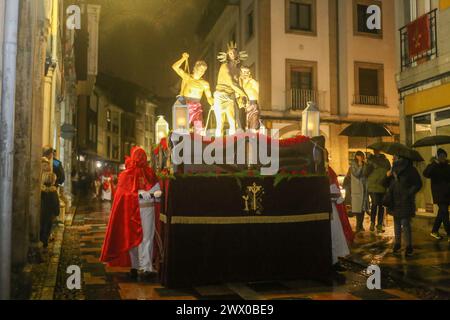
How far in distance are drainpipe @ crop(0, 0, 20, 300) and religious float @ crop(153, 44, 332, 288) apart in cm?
194

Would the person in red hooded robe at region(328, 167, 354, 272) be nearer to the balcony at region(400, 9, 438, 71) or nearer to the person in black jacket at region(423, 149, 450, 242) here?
the person in black jacket at region(423, 149, 450, 242)

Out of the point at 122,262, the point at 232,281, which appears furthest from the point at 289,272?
the point at 122,262

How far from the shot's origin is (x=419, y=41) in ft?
42.2

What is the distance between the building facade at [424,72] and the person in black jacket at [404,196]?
13.0 feet

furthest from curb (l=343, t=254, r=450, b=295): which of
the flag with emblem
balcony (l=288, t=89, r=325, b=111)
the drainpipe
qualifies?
balcony (l=288, t=89, r=325, b=111)

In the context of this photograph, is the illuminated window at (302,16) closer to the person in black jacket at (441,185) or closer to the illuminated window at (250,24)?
the illuminated window at (250,24)

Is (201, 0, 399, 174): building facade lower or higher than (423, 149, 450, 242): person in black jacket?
higher

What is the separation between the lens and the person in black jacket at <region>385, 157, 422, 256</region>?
8500 millimetres

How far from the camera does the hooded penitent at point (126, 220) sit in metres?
6.87

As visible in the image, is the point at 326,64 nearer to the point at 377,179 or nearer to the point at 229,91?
the point at 377,179

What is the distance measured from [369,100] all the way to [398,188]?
1750 centimetres

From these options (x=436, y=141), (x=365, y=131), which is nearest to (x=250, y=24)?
(x=365, y=131)

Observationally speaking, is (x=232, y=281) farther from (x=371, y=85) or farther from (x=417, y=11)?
(x=371, y=85)

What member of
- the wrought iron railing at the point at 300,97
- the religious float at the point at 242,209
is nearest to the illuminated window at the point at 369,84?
the wrought iron railing at the point at 300,97
